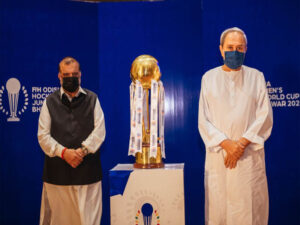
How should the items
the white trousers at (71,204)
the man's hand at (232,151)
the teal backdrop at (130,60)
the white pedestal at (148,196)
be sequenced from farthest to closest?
the teal backdrop at (130,60), the white trousers at (71,204), the white pedestal at (148,196), the man's hand at (232,151)

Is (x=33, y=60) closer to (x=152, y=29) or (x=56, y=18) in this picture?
(x=56, y=18)

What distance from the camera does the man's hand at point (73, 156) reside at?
3273mm

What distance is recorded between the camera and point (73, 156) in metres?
3.27

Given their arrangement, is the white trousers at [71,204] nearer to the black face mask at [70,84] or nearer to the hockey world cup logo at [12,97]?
the black face mask at [70,84]

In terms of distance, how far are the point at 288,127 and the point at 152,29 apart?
1.96 m

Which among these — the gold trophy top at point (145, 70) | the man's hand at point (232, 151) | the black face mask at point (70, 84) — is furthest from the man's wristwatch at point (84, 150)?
the man's hand at point (232, 151)

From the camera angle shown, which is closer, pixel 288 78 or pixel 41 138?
pixel 41 138

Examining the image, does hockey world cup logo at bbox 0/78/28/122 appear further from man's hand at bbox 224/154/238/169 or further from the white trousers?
man's hand at bbox 224/154/238/169

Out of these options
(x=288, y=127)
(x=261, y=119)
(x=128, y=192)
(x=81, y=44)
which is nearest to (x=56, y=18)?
(x=81, y=44)

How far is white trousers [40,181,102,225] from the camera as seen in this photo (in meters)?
3.38

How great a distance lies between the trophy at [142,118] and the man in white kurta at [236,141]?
1.47ft

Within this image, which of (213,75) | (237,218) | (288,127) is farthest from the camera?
(288,127)

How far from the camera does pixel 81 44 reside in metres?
4.46

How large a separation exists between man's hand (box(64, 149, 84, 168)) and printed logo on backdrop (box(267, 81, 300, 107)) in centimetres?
226
